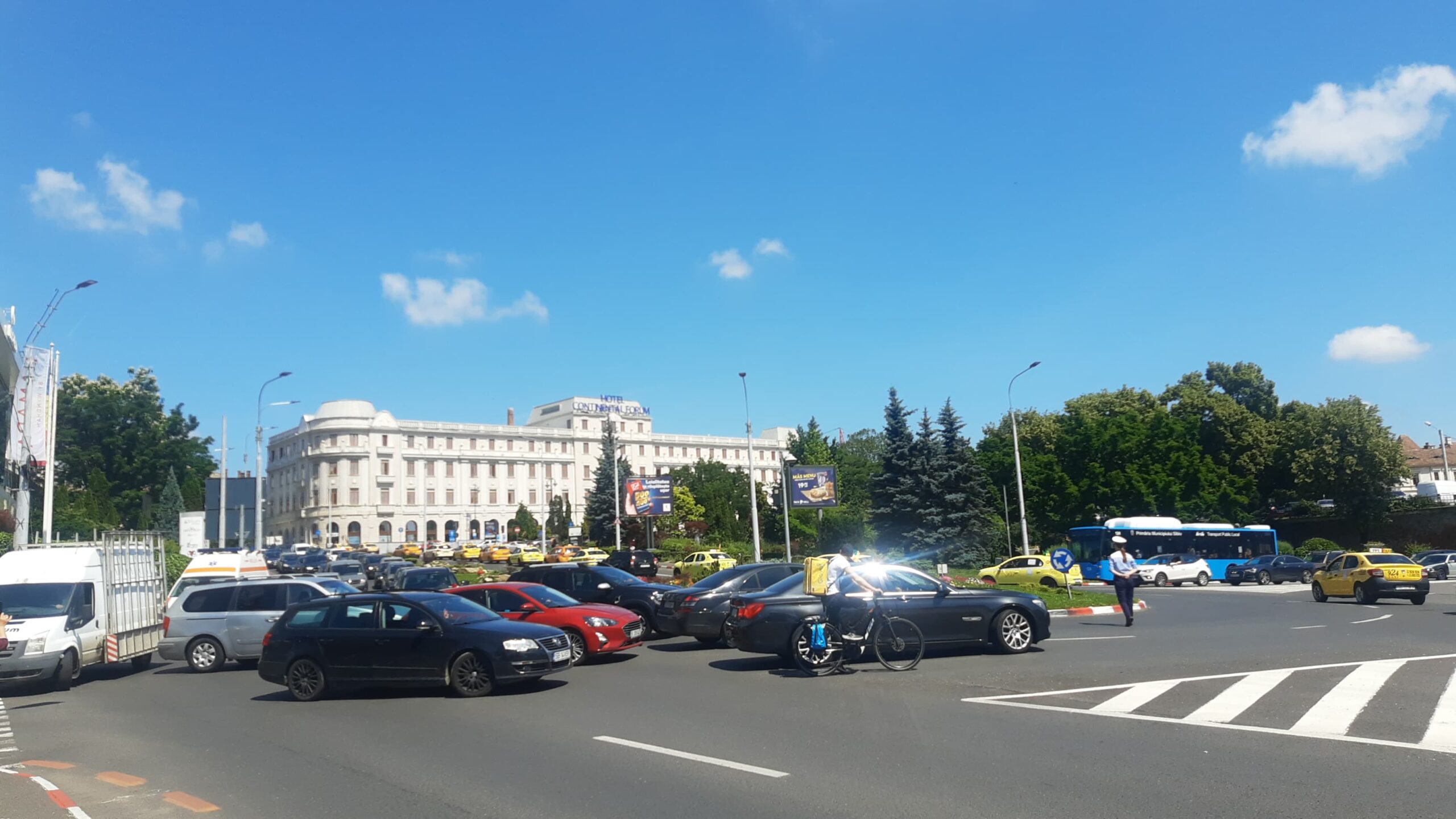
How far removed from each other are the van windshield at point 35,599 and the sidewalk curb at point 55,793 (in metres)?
8.45

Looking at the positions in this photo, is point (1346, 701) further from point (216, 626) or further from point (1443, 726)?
point (216, 626)

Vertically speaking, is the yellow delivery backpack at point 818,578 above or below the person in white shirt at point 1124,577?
above

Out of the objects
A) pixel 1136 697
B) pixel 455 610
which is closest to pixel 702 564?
pixel 455 610

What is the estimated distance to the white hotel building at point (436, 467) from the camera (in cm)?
12231

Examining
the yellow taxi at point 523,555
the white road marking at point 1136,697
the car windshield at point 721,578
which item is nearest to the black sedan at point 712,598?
the car windshield at point 721,578

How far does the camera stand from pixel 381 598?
45.4ft

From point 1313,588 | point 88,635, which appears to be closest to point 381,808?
point 88,635

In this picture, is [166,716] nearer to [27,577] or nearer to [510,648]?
[510,648]

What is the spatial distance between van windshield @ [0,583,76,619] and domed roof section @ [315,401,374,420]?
110619 mm

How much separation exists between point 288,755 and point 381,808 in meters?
2.86

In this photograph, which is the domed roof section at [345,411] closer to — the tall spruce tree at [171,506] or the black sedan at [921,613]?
the tall spruce tree at [171,506]

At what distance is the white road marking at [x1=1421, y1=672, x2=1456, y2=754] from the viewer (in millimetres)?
8406

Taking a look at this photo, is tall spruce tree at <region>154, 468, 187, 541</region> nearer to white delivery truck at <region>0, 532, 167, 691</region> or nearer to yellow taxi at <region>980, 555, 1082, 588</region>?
yellow taxi at <region>980, 555, 1082, 588</region>

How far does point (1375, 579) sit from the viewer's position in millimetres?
27047
